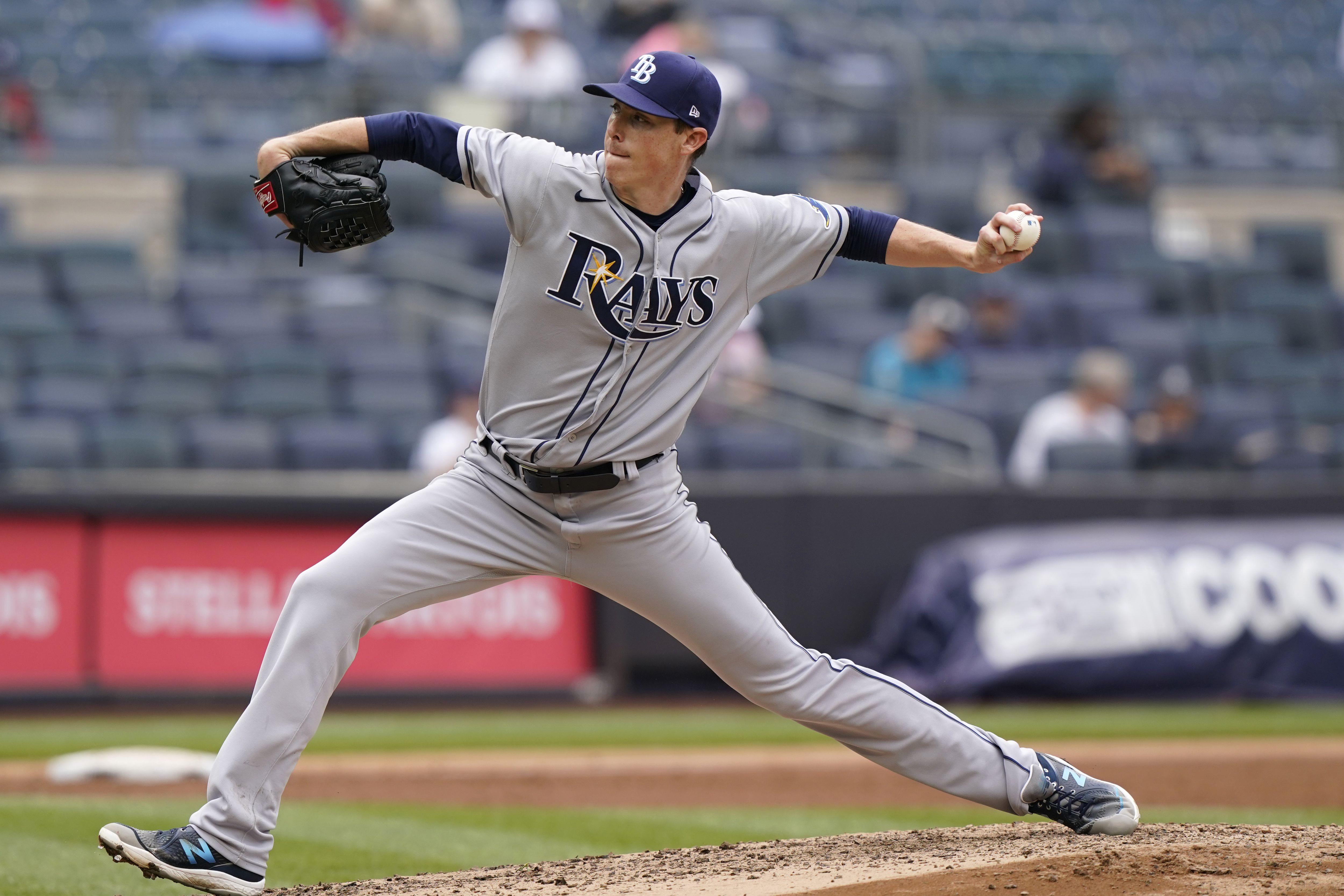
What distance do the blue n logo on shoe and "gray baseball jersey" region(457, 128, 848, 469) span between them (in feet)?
3.63

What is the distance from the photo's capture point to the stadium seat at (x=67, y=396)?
9.48 m

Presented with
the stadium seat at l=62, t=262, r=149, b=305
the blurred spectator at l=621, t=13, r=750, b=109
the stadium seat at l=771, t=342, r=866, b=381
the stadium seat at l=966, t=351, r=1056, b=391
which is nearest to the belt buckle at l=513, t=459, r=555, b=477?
the stadium seat at l=771, t=342, r=866, b=381

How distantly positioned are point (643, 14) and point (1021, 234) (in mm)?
9666

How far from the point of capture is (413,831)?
5.51 metres

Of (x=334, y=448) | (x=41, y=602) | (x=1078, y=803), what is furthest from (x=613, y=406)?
(x=334, y=448)

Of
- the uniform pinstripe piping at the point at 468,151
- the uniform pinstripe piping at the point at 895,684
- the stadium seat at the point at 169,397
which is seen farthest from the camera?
the stadium seat at the point at 169,397

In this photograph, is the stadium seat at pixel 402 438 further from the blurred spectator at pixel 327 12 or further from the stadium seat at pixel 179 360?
the blurred spectator at pixel 327 12

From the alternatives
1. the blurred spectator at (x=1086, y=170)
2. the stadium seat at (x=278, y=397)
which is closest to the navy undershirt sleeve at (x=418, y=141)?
the stadium seat at (x=278, y=397)

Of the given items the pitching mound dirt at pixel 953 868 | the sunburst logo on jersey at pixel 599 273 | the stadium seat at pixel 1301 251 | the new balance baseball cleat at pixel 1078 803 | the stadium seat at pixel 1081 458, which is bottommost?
the pitching mound dirt at pixel 953 868

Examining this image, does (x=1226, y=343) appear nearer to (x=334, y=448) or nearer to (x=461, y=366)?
(x=461, y=366)

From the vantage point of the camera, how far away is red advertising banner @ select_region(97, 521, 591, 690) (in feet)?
29.2

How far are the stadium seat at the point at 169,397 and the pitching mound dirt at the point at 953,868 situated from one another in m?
6.08

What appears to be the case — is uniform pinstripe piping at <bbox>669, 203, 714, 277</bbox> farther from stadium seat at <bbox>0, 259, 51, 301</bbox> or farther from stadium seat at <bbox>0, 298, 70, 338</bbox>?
stadium seat at <bbox>0, 259, 51, 301</bbox>

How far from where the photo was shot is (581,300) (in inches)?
148
